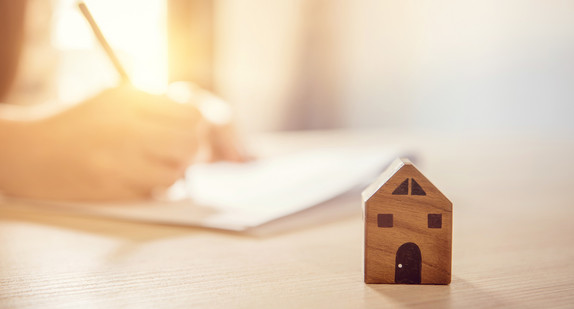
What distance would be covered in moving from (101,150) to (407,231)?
0.35 meters

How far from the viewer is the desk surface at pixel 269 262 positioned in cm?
25

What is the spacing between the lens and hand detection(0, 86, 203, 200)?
0.51 metres

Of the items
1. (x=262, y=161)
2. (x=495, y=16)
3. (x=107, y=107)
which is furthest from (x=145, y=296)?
(x=495, y=16)

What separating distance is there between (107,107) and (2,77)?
465 millimetres

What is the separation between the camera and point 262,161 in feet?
2.80

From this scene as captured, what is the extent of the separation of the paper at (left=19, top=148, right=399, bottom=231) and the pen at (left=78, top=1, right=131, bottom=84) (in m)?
0.14

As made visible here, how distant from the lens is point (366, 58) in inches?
116

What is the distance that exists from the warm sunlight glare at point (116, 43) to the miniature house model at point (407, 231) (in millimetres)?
773

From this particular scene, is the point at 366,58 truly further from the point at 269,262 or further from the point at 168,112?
the point at 269,262

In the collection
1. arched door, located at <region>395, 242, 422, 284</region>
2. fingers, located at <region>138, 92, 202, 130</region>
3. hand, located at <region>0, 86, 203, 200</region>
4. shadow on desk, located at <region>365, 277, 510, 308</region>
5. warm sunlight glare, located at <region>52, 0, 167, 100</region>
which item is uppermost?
warm sunlight glare, located at <region>52, 0, 167, 100</region>

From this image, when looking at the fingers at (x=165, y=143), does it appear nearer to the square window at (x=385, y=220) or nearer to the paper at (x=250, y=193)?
the paper at (x=250, y=193)

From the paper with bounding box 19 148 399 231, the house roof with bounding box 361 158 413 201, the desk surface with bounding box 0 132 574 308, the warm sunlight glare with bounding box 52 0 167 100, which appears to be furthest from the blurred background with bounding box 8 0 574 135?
the house roof with bounding box 361 158 413 201

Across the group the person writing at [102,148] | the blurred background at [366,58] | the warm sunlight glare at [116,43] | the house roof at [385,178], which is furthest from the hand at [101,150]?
the blurred background at [366,58]

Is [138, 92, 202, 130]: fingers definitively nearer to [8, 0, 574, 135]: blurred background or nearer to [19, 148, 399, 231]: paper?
[19, 148, 399, 231]: paper
